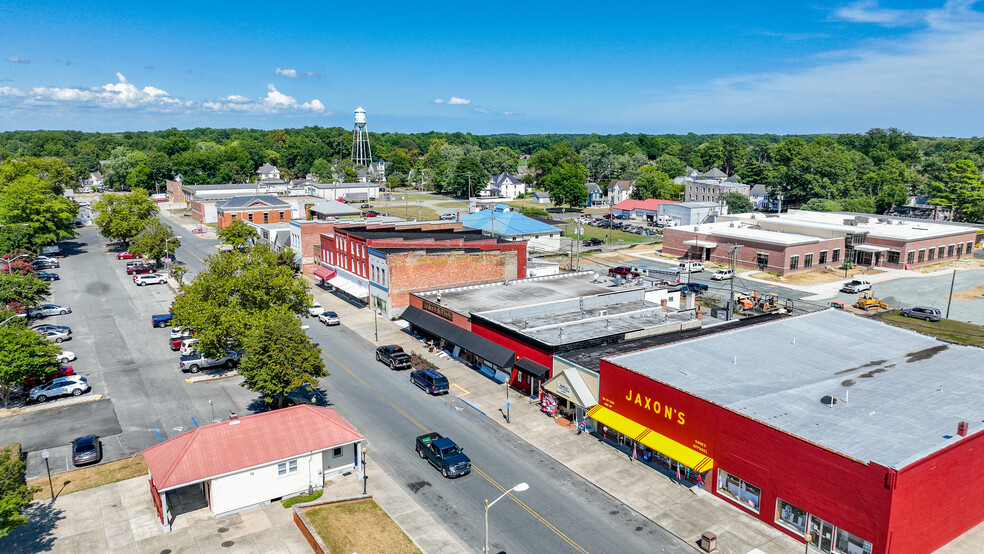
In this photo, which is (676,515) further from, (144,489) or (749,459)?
(144,489)

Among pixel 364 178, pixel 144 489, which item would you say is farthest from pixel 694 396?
pixel 364 178

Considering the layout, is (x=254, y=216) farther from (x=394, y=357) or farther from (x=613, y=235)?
(x=394, y=357)

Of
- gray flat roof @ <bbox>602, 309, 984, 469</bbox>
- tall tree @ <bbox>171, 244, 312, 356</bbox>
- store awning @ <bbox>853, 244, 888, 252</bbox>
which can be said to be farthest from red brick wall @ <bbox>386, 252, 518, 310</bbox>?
store awning @ <bbox>853, 244, 888, 252</bbox>

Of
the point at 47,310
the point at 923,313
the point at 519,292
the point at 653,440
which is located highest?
the point at 519,292

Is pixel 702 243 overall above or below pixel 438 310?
above

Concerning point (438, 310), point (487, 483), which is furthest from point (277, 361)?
point (438, 310)

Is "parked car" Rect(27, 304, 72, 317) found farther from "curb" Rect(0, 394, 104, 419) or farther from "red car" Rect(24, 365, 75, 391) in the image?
"curb" Rect(0, 394, 104, 419)

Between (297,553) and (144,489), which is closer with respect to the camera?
(297,553)
